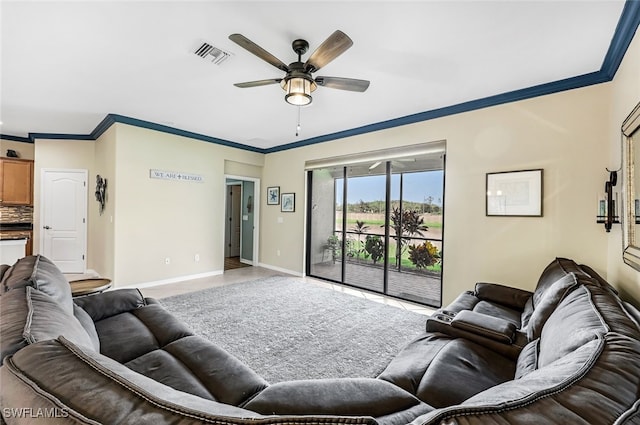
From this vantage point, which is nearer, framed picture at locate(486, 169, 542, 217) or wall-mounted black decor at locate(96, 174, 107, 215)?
framed picture at locate(486, 169, 542, 217)

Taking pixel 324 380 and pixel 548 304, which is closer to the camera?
pixel 324 380

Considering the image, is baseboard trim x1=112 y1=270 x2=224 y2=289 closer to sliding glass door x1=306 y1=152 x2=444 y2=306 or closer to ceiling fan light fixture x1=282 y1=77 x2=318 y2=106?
sliding glass door x1=306 y1=152 x2=444 y2=306

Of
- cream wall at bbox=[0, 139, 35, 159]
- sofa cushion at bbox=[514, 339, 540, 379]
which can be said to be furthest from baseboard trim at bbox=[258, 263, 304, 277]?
cream wall at bbox=[0, 139, 35, 159]

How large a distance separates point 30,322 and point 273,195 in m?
5.34

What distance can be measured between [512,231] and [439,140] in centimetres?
148

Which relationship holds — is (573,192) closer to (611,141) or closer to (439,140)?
(611,141)

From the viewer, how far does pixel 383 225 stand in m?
4.70

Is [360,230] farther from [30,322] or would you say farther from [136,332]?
[30,322]

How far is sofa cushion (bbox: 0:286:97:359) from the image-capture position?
3.01ft

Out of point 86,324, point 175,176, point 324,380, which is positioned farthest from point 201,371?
point 175,176

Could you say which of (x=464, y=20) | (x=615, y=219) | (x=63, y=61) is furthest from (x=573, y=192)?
(x=63, y=61)

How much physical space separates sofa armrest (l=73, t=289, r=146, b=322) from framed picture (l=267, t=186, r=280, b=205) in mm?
4021

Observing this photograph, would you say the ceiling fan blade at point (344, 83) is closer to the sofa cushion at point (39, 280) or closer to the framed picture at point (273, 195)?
the sofa cushion at point (39, 280)

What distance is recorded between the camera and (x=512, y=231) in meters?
3.27
